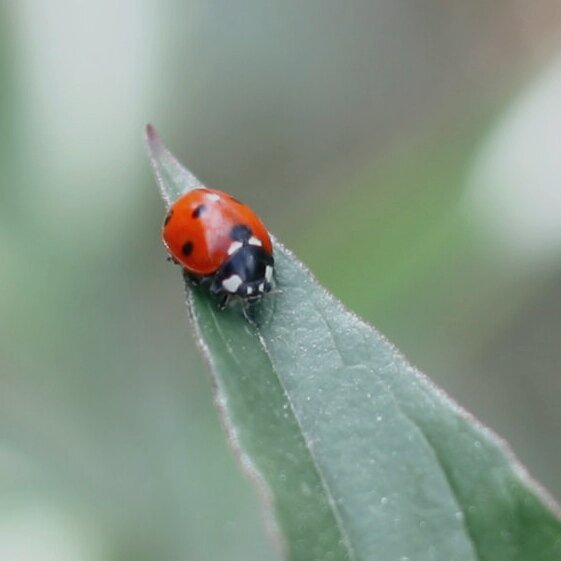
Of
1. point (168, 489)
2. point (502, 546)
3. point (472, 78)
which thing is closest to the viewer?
point (502, 546)

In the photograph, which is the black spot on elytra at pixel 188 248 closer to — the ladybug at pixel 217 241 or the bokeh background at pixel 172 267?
the ladybug at pixel 217 241

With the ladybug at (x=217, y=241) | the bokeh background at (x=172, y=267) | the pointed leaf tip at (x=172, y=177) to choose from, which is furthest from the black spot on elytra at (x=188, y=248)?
the bokeh background at (x=172, y=267)

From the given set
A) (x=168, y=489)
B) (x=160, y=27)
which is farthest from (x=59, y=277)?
(x=160, y=27)

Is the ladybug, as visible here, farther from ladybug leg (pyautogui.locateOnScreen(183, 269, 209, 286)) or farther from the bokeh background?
the bokeh background

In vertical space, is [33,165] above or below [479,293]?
above

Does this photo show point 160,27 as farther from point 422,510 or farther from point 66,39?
point 422,510

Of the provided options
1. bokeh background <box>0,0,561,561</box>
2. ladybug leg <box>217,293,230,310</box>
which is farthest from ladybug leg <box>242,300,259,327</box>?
bokeh background <box>0,0,561,561</box>

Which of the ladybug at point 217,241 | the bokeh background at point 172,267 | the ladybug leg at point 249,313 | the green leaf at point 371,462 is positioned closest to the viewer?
the green leaf at point 371,462

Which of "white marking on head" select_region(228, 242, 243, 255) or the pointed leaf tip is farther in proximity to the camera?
"white marking on head" select_region(228, 242, 243, 255)
